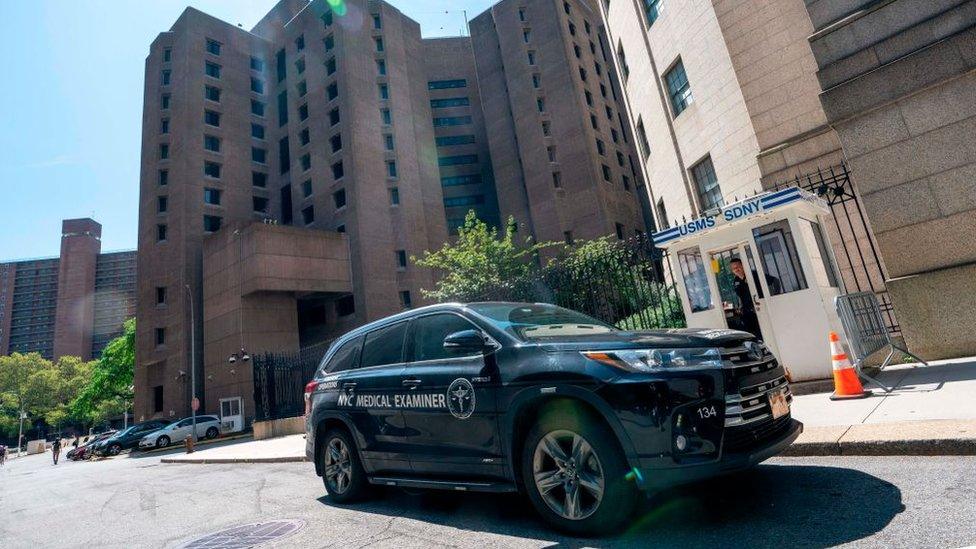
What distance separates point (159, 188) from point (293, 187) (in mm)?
11767

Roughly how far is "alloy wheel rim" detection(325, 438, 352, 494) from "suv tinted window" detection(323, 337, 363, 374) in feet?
2.68

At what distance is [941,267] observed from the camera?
25.2 ft

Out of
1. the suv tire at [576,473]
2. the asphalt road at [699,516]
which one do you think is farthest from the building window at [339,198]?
the suv tire at [576,473]

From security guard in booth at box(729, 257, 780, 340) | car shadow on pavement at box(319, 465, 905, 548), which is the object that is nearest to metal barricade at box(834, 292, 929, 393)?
security guard in booth at box(729, 257, 780, 340)

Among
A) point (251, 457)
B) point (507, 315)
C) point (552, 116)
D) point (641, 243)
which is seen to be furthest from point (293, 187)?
Answer: point (507, 315)

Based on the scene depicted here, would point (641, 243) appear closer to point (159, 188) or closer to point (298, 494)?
point (298, 494)

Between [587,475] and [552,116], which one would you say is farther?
[552,116]

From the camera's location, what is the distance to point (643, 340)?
3.40 meters

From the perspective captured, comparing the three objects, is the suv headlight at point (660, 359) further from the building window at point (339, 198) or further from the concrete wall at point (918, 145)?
the building window at point (339, 198)

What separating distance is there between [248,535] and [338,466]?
1.07 metres

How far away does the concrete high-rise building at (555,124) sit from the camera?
46.3 m

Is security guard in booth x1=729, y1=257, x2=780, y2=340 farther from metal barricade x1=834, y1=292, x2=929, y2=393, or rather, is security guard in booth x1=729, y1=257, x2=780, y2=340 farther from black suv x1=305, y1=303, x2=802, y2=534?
black suv x1=305, y1=303, x2=802, y2=534

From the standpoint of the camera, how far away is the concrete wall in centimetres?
756

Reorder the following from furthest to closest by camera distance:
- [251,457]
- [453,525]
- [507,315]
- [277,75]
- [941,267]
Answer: [277,75] < [251,457] < [941,267] < [507,315] < [453,525]
